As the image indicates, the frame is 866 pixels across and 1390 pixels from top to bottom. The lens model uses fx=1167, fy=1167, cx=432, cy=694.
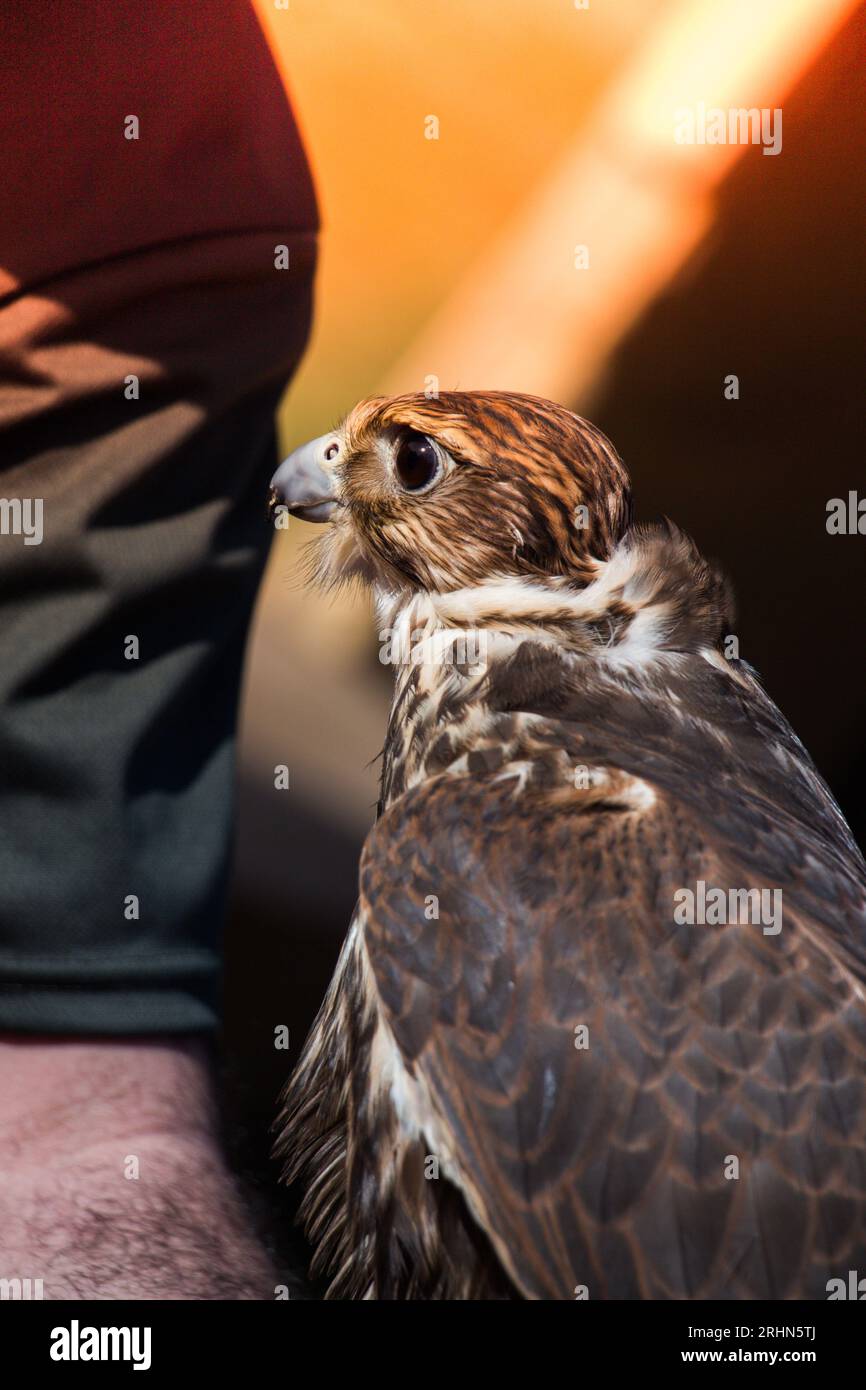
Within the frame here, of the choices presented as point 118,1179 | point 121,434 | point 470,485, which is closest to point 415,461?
point 470,485

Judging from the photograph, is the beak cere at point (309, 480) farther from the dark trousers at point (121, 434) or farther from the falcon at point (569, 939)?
the dark trousers at point (121, 434)

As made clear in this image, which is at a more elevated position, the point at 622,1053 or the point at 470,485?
the point at 470,485

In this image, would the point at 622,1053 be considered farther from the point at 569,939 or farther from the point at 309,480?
the point at 309,480

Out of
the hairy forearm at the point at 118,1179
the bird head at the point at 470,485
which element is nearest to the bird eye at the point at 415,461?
the bird head at the point at 470,485

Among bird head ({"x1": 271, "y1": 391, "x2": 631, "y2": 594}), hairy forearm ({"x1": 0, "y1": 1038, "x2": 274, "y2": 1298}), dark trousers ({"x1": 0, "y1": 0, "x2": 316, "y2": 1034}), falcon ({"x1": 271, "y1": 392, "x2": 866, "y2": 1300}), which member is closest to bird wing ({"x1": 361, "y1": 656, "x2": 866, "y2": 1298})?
falcon ({"x1": 271, "y1": 392, "x2": 866, "y2": 1300})
